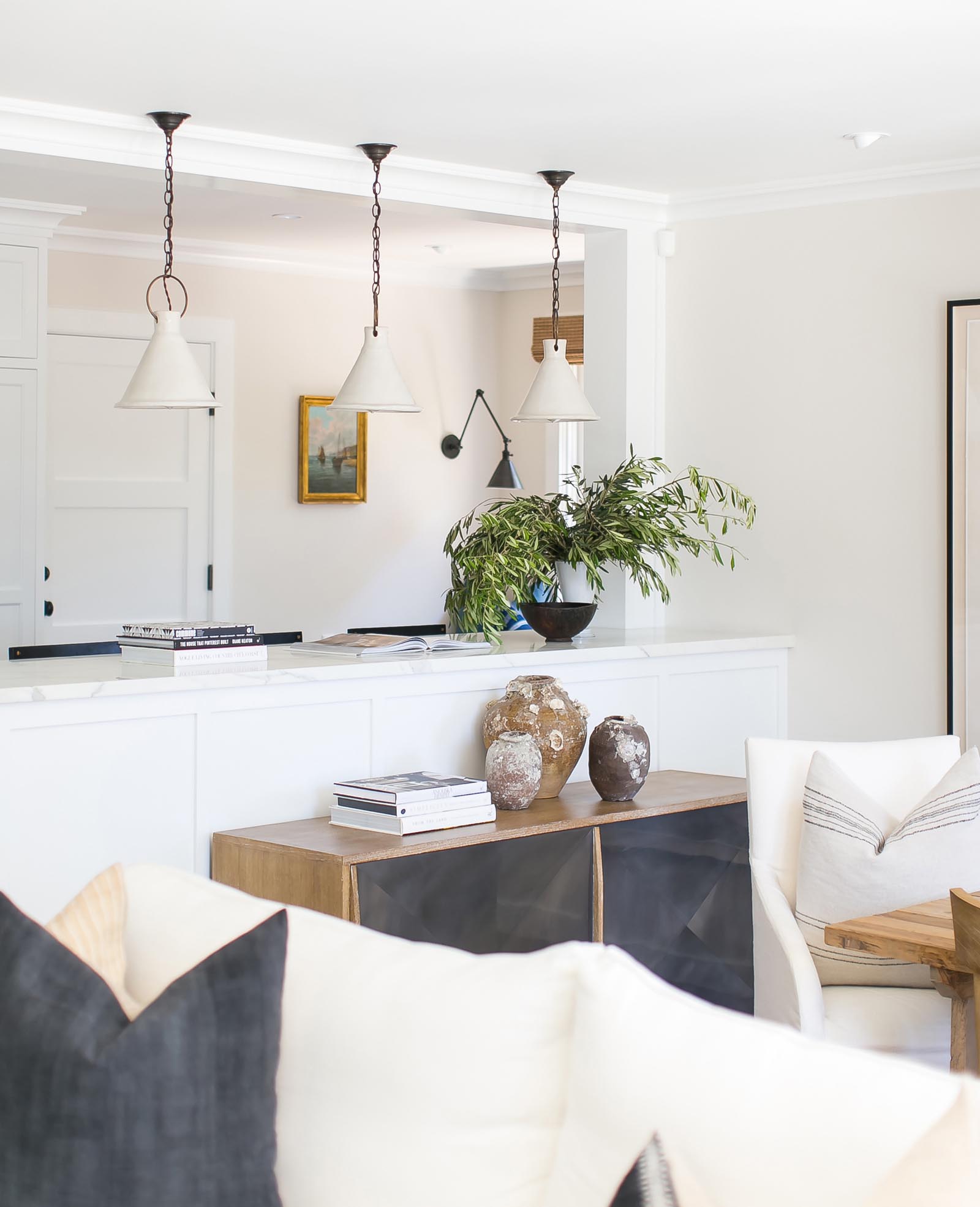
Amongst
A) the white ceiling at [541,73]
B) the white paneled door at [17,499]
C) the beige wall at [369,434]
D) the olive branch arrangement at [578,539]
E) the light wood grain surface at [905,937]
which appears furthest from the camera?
the beige wall at [369,434]

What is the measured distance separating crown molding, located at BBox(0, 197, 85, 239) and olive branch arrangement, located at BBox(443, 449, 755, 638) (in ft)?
7.24

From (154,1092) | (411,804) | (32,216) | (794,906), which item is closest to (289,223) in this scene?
(32,216)

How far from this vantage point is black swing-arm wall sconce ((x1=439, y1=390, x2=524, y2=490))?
659 centimetres

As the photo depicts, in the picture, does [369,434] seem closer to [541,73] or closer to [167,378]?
[167,378]

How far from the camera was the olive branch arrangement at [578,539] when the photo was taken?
397 cm

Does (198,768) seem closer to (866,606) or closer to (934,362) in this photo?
(866,606)

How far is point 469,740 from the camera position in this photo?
375cm

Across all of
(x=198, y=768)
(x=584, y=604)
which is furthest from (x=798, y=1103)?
(x=584, y=604)

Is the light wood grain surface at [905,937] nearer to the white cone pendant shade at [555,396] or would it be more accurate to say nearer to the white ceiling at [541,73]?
the white ceiling at [541,73]

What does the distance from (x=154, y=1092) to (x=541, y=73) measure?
255 centimetres

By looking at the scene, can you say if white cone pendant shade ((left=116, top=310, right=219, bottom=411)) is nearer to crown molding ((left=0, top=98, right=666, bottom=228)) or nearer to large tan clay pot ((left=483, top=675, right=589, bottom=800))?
crown molding ((left=0, top=98, right=666, bottom=228))

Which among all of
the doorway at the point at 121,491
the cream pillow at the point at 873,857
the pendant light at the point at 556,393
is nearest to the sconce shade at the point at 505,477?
the doorway at the point at 121,491

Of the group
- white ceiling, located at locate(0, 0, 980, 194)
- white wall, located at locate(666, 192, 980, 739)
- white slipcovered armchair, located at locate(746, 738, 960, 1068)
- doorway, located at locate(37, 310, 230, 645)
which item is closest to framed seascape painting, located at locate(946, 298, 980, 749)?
white wall, located at locate(666, 192, 980, 739)

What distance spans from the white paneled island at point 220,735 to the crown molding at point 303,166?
4.29ft
